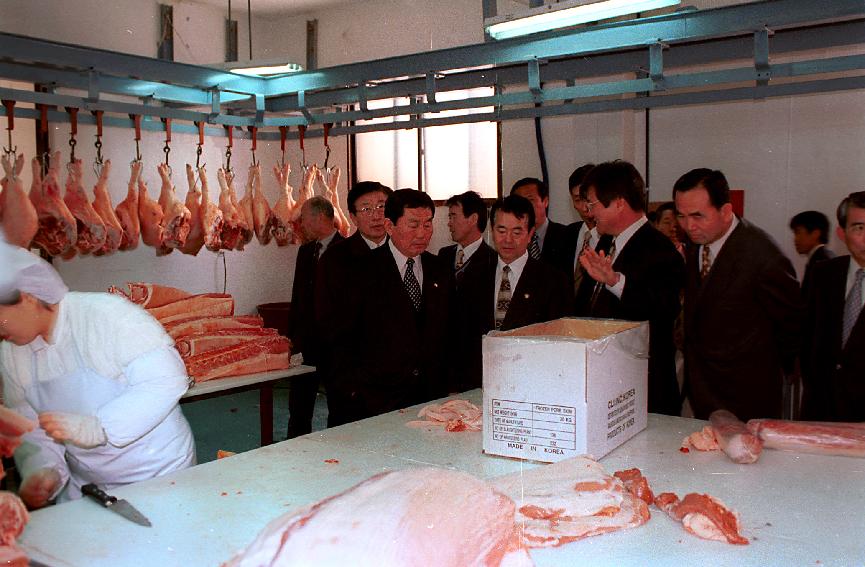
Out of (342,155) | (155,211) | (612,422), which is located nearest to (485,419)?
(612,422)

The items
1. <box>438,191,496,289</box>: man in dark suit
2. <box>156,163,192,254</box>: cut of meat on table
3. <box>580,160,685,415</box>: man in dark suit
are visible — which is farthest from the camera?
<box>580,160,685,415</box>: man in dark suit

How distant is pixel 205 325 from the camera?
1736 mm

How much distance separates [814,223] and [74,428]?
103 inches

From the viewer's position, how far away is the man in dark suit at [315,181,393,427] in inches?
53.6

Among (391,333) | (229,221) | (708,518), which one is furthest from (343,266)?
(708,518)

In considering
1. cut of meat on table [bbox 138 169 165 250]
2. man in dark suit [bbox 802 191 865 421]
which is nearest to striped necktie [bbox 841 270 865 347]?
man in dark suit [bbox 802 191 865 421]

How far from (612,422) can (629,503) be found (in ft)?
Answer: 1.00

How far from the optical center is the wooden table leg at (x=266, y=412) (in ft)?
5.30

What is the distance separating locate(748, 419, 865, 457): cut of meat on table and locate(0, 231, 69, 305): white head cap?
4.09 ft

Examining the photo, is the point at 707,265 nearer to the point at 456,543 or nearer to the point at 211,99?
the point at 211,99

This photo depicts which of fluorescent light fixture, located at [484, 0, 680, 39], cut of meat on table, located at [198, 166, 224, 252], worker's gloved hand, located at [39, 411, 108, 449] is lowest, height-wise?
worker's gloved hand, located at [39, 411, 108, 449]

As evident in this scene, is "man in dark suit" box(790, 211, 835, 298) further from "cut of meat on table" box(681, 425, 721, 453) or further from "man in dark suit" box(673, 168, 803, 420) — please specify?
"cut of meat on table" box(681, 425, 721, 453)

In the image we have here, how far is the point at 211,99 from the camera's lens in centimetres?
137

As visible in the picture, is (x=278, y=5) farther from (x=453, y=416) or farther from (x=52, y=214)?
(x=453, y=416)
